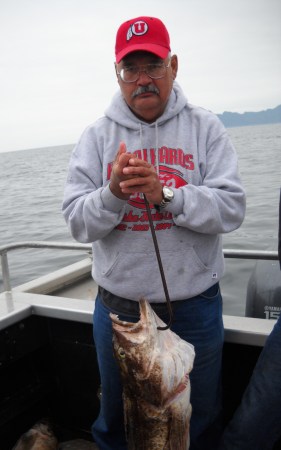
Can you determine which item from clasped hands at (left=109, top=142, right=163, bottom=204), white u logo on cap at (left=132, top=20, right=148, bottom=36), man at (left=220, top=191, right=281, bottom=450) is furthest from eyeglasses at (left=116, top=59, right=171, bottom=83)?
man at (left=220, top=191, right=281, bottom=450)

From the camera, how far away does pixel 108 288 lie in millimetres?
2445

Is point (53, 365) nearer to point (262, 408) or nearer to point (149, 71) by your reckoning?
point (262, 408)

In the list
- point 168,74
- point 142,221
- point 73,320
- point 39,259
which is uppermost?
point 168,74

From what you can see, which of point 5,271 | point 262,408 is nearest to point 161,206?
point 262,408

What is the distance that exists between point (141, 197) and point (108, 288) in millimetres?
534

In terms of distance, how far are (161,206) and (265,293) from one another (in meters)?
1.93

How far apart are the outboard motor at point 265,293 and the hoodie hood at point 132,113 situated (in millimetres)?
1916

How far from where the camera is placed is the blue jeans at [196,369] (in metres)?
2.37

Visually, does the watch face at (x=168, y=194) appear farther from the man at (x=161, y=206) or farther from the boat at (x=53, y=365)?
the boat at (x=53, y=365)

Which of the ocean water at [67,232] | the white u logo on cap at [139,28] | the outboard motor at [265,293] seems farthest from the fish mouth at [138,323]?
the ocean water at [67,232]

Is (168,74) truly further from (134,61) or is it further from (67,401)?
(67,401)

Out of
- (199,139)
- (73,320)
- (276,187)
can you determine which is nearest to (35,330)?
(73,320)

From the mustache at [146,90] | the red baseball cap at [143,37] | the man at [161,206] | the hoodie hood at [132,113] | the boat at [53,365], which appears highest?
the red baseball cap at [143,37]

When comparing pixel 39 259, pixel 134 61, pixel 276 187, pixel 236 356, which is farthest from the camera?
pixel 276 187
